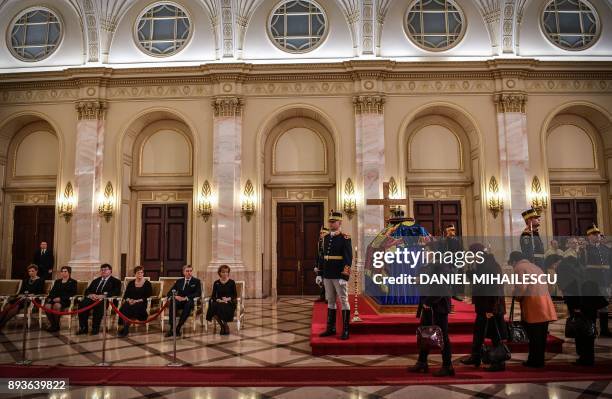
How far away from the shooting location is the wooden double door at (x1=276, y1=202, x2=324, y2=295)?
1303 centimetres

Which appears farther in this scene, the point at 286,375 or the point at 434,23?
the point at 434,23

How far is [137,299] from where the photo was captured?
7984mm

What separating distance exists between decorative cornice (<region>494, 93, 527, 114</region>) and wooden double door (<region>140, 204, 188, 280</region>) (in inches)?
392

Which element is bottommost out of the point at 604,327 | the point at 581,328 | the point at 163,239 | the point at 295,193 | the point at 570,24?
the point at 604,327

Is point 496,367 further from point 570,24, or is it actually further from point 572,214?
point 570,24

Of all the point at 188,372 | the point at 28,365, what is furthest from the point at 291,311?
the point at 28,365

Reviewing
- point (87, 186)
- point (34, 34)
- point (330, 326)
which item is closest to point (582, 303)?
point (330, 326)

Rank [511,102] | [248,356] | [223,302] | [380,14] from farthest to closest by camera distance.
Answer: [380,14] < [511,102] < [223,302] < [248,356]

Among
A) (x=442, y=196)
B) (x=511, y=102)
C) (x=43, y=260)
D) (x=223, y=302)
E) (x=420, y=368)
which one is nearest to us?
(x=420, y=368)

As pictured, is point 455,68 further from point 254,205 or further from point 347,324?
point 347,324

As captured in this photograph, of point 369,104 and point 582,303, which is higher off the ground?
point 369,104

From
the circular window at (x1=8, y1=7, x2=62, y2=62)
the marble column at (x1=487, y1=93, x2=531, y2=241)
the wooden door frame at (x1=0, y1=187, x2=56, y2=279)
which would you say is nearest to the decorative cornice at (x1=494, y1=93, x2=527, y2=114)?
the marble column at (x1=487, y1=93, x2=531, y2=241)

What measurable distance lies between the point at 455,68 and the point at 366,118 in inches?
119

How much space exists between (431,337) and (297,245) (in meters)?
8.55
